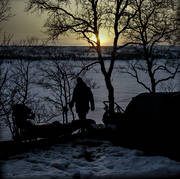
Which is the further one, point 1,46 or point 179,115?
point 1,46

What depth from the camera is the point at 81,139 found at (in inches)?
333

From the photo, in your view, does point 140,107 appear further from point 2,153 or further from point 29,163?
point 2,153

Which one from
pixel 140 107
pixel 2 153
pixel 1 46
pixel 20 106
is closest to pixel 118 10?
pixel 1 46

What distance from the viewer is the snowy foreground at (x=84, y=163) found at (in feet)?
16.8

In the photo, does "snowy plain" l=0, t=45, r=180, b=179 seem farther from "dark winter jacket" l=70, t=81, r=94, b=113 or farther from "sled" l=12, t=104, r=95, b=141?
"dark winter jacket" l=70, t=81, r=94, b=113

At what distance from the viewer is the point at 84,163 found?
19.6ft

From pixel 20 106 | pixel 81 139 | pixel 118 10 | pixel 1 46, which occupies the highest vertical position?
pixel 118 10

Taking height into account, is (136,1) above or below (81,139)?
above

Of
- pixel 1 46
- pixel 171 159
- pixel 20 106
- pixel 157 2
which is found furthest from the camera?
pixel 157 2

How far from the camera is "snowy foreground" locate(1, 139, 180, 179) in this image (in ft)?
16.8

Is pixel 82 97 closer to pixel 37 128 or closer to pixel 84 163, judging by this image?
pixel 37 128

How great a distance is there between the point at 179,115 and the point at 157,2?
12210mm

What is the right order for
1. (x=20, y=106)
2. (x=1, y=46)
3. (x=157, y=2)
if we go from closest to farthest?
1. (x=20, y=106)
2. (x=1, y=46)
3. (x=157, y=2)

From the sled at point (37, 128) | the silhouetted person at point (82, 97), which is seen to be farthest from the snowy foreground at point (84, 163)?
the silhouetted person at point (82, 97)
